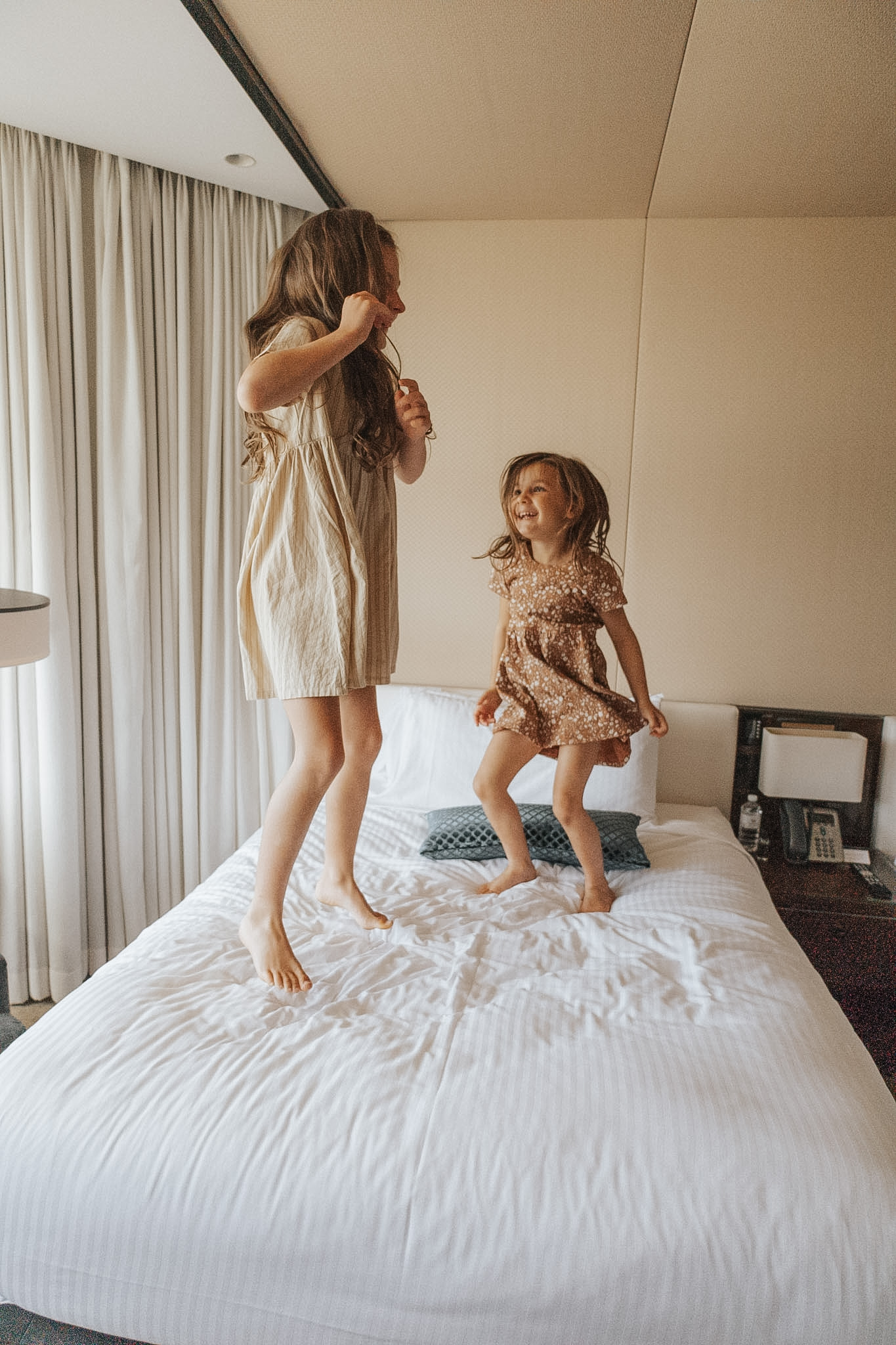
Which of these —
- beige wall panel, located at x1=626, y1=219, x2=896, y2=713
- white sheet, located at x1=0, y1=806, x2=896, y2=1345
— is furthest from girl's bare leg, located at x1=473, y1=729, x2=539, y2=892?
beige wall panel, located at x1=626, y1=219, x2=896, y2=713

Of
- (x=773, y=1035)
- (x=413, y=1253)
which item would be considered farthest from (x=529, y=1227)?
(x=773, y=1035)

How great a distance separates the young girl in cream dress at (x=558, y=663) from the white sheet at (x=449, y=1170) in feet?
2.07

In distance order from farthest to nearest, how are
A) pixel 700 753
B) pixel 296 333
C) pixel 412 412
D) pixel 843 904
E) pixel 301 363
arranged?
pixel 700 753 → pixel 843 904 → pixel 412 412 → pixel 296 333 → pixel 301 363

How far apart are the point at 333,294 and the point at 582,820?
4.07 ft

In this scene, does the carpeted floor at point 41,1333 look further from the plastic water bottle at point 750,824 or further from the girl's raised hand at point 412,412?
the plastic water bottle at point 750,824

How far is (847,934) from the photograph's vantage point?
2.53 m

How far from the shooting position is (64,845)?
2.58 meters

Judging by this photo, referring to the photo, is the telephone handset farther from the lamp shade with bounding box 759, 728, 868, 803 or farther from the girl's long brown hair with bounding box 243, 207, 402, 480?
the girl's long brown hair with bounding box 243, 207, 402, 480

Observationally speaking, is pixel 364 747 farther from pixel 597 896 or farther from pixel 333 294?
pixel 333 294

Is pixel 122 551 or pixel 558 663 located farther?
pixel 122 551

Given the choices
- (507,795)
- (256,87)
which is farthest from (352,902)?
(256,87)

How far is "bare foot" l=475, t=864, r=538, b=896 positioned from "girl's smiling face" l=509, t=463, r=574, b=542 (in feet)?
2.64

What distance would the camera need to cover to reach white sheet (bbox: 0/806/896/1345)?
1.03 metres

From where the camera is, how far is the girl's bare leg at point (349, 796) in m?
1.88
